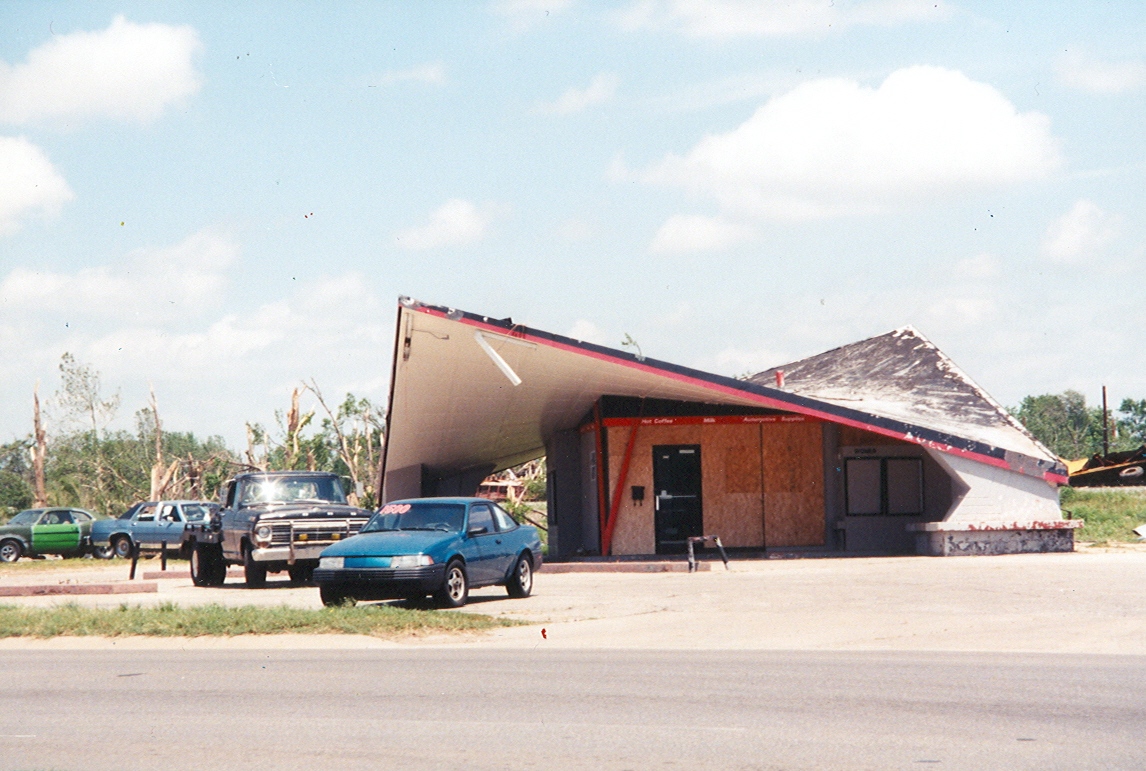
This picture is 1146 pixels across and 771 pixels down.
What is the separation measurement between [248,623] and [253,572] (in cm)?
737

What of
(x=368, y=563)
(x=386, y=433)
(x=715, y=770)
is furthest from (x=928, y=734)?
(x=386, y=433)

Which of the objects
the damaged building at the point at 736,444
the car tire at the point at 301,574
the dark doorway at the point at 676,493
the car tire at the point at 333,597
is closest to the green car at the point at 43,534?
the damaged building at the point at 736,444

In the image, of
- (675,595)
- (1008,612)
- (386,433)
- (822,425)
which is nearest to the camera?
(1008,612)

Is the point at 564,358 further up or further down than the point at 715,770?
further up

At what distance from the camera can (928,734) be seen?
25.8 ft

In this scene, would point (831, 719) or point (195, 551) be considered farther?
point (195, 551)

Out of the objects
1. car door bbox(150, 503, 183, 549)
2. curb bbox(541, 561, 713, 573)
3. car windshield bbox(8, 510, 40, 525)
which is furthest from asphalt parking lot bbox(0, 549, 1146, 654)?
car windshield bbox(8, 510, 40, 525)

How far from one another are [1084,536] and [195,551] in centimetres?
2098

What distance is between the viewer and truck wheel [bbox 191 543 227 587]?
23.6 meters

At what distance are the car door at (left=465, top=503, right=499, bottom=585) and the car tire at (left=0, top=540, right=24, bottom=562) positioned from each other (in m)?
26.0

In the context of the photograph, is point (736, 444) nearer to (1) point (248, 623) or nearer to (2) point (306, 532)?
(2) point (306, 532)

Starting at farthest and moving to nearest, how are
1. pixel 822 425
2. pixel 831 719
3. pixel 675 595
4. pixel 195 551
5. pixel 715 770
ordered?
pixel 822 425, pixel 195 551, pixel 675 595, pixel 831 719, pixel 715 770

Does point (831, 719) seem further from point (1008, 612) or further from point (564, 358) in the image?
point (564, 358)

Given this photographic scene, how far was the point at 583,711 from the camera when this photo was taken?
29.3 feet
